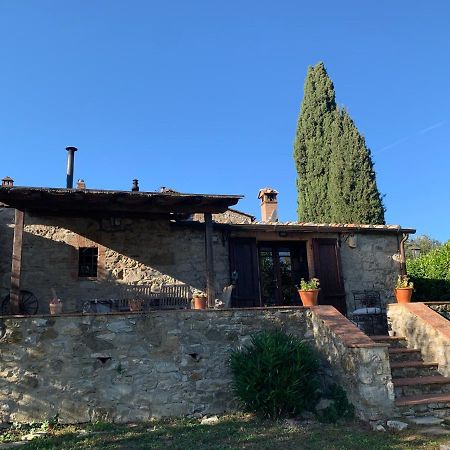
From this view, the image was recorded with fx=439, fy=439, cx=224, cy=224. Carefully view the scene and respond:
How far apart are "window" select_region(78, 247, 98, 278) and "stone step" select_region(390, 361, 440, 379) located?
20.4 feet

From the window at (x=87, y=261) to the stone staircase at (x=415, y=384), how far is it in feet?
19.6

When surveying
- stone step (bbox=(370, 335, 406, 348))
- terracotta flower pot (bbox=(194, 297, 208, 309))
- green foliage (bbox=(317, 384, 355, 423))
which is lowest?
green foliage (bbox=(317, 384, 355, 423))

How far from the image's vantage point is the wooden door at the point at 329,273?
34.1 ft

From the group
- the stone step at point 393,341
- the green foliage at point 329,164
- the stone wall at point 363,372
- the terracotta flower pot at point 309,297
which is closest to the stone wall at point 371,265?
the stone step at point 393,341

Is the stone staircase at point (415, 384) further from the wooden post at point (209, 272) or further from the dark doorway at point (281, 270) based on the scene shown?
the dark doorway at point (281, 270)

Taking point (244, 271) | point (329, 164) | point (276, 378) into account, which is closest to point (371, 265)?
point (244, 271)

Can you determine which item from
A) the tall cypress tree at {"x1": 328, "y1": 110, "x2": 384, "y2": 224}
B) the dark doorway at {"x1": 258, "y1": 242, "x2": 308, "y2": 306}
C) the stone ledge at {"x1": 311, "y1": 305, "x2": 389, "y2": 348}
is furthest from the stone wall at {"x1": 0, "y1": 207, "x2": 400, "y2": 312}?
the tall cypress tree at {"x1": 328, "y1": 110, "x2": 384, "y2": 224}

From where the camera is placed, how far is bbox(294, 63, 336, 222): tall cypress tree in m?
20.7

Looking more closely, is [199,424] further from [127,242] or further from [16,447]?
[127,242]

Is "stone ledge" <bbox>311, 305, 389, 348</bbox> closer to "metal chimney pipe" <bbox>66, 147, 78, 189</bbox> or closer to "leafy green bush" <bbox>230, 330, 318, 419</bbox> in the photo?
"leafy green bush" <bbox>230, 330, 318, 419</bbox>

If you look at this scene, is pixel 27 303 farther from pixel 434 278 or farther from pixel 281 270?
pixel 434 278

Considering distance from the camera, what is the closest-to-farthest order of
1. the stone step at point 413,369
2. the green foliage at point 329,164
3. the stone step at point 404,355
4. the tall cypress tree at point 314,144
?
the stone step at point 413,369 < the stone step at point 404,355 < the green foliage at point 329,164 < the tall cypress tree at point 314,144

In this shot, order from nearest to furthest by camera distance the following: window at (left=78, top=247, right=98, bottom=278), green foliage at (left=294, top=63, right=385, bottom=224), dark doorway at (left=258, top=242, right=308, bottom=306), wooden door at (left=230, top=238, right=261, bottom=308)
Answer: window at (left=78, top=247, right=98, bottom=278)
wooden door at (left=230, top=238, right=261, bottom=308)
dark doorway at (left=258, top=242, right=308, bottom=306)
green foliage at (left=294, top=63, right=385, bottom=224)

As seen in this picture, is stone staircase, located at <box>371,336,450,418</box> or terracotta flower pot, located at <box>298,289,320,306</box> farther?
terracotta flower pot, located at <box>298,289,320,306</box>
